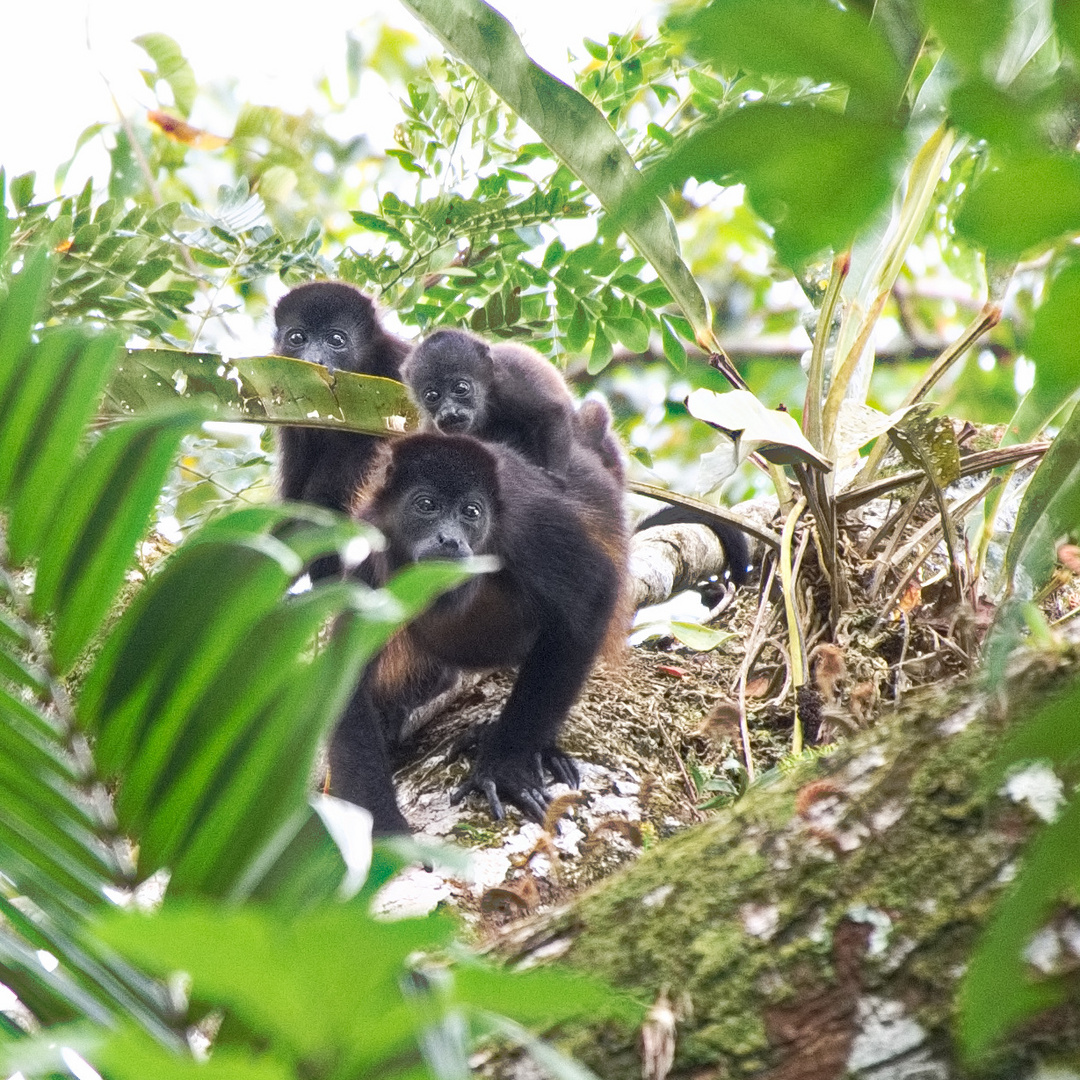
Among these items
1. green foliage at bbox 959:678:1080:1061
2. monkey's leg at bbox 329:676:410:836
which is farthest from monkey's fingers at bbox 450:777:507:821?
green foliage at bbox 959:678:1080:1061

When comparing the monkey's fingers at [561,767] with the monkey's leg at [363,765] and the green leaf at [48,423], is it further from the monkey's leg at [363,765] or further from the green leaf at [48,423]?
the green leaf at [48,423]

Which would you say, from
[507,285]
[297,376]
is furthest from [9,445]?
[507,285]

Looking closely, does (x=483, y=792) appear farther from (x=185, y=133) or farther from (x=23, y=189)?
(x=185, y=133)

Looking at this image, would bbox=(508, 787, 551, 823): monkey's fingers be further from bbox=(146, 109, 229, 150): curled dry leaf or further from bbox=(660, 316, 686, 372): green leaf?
bbox=(146, 109, 229, 150): curled dry leaf

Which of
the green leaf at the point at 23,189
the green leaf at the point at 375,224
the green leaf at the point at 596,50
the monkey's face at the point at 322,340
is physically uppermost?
the green leaf at the point at 23,189

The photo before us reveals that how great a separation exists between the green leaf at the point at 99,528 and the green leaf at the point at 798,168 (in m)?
0.74

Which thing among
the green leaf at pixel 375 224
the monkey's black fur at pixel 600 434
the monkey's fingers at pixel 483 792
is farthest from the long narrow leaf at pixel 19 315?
the monkey's black fur at pixel 600 434

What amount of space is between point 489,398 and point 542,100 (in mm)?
1563

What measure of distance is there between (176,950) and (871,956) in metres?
0.77

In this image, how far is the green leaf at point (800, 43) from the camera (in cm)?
52

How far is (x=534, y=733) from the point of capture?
338 centimetres

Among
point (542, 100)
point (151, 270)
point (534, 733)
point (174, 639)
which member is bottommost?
point (534, 733)

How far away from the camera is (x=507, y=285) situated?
Answer: 4.38 meters

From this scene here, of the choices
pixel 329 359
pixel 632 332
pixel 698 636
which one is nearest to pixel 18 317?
pixel 698 636
